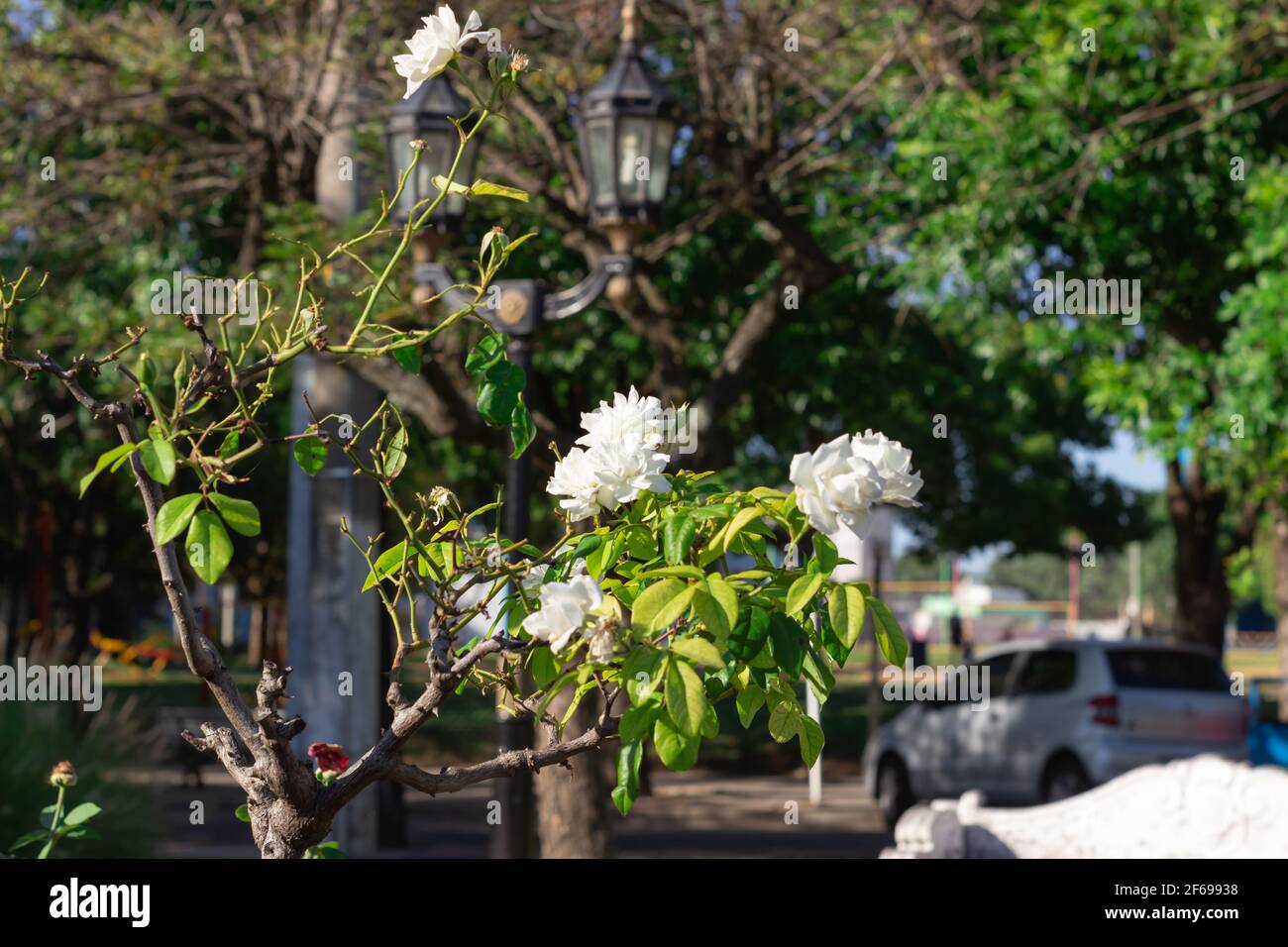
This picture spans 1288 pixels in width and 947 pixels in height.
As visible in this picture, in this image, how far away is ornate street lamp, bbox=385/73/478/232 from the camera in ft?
25.8

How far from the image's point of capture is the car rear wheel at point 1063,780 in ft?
46.3

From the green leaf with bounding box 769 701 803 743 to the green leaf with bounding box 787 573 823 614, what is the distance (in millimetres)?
258

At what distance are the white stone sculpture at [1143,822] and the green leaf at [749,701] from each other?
4.46 metres

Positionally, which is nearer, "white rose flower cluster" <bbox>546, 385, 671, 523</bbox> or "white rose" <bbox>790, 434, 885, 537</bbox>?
"white rose" <bbox>790, 434, 885, 537</bbox>

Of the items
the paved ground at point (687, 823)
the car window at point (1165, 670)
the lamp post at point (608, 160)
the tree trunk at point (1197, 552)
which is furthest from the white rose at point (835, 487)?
the tree trunk at point (1197, 552)

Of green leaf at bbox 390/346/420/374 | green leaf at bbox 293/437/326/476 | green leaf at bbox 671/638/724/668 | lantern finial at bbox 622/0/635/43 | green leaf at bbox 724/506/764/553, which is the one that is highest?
lantern finial at bbox 622/0/635/43

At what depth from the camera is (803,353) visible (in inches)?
531

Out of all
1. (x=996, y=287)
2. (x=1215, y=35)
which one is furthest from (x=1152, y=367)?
(x=1215, y=35)

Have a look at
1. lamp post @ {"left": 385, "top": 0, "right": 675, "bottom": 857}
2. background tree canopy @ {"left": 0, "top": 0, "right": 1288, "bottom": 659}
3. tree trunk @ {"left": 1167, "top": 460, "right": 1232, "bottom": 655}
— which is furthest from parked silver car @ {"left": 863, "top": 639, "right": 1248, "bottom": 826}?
lamp post @ {"left": 385, "top": 0, "right": 675, "bottom": 857}

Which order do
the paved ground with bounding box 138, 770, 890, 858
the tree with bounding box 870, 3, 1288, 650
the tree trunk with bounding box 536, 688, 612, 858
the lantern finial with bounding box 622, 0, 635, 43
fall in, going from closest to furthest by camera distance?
the lantern finial with bounding box 622, 0, 635, 43
the tree trunk with bounding box 536, 688, 612, 858
the tree with bounding box 870, 3, 1288, 650
the paved ground with bounding box 138, 770, 890, 858

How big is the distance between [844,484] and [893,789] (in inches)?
567

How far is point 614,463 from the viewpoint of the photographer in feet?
7.84

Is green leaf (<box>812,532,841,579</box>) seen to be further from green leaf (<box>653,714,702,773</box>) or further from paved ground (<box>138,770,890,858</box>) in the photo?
paved ground (<box>138,770,890,858</box>)
